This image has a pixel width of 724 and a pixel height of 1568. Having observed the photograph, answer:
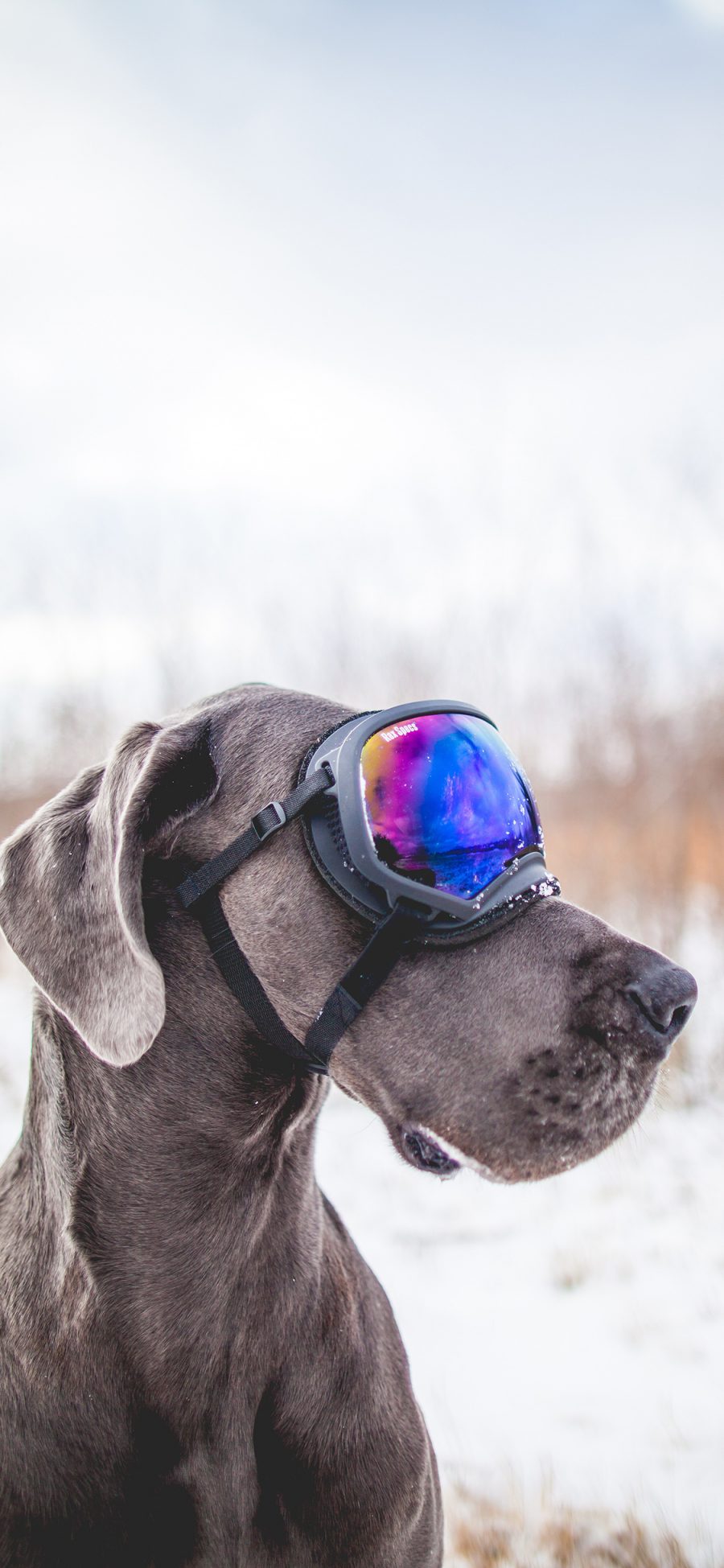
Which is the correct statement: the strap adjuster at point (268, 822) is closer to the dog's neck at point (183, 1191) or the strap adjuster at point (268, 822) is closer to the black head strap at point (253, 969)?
the black head strap at point (253, 969)

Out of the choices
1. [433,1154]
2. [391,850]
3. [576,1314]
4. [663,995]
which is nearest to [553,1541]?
[576,1314]

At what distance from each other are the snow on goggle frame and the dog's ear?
11.2 inches

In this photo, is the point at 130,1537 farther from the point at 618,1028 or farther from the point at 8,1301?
the point at 618,1028

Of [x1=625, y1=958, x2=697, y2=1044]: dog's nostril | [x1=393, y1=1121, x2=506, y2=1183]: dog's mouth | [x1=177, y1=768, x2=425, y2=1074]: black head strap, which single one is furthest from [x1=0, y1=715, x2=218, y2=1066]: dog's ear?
[x1=625, y1=958, x2=697, y2=1044]: dog's nostril

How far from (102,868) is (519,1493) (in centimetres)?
259

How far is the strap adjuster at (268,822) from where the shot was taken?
190 cm

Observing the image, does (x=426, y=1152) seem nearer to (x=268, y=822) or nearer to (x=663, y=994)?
(x=663, y=994)

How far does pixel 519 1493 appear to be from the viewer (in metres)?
3.09

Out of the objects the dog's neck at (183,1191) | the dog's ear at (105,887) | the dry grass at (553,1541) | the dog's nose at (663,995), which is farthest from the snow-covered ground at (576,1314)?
the dog's ear at (105,887)

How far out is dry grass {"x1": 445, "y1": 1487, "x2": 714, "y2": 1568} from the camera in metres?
2.75

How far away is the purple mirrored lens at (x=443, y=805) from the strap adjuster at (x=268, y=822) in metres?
0.16

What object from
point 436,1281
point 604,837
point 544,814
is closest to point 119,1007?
point 436,1281

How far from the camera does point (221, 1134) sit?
1951 millimetres

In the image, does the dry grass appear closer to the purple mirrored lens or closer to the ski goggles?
the ski goggles
